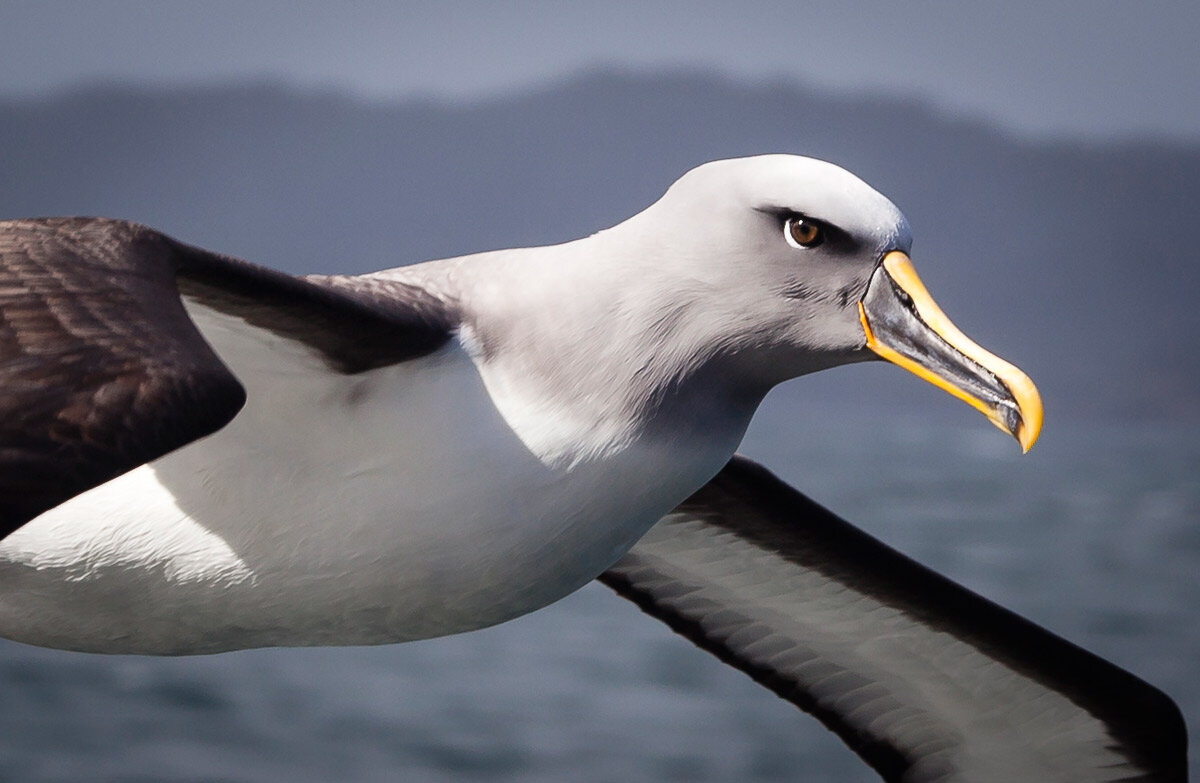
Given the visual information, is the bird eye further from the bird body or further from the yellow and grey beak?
the bird body

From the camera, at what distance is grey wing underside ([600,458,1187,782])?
15.0ft

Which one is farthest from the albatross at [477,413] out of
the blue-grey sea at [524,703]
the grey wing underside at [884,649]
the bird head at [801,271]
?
the blue-grey sea at [524,703]

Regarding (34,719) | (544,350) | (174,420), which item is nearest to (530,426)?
(544,350)

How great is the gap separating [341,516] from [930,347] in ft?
3.77

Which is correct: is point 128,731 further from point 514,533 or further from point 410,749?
point 514,533

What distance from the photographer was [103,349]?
2186mm

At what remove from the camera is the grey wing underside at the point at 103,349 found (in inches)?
80.7

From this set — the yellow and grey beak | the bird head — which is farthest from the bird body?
the yellow and grey beak

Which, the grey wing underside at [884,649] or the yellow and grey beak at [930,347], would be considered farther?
the grey wing underside at [884,649]

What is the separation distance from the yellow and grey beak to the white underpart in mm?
413

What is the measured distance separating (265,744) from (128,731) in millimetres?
4095

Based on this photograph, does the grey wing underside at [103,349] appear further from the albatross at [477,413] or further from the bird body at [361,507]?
the bird body at [361,507]

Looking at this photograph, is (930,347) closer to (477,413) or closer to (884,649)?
(477,413)

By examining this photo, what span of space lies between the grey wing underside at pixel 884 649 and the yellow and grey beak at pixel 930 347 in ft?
4.71
